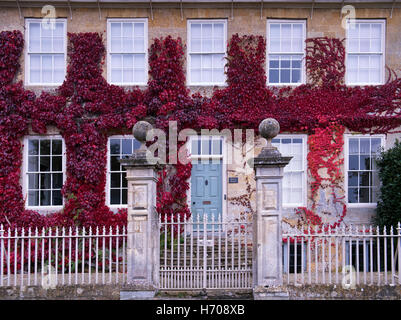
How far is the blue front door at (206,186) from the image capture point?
41.6 ft

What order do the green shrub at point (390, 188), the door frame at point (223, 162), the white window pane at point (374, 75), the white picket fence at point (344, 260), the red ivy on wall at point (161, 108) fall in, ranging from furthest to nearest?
the white window pane at point (374, 75), the door frame at point (223, 162), the red ivy on wall at point (161, 108), the green shrub at point (390, 188), the white picket fence at point (344, 260)

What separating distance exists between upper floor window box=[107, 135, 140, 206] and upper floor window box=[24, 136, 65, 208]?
4.54 feet

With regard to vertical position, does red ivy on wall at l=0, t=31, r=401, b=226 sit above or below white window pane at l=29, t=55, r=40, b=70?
below

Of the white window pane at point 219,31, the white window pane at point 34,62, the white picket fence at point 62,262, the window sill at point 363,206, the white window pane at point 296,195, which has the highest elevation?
the white window pane at point 219,31

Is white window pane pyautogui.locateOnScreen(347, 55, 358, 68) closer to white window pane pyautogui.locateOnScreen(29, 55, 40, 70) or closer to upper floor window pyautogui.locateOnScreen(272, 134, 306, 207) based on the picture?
upper floor window pyautogui.locateOnScreen(272, 134, 306, 207)

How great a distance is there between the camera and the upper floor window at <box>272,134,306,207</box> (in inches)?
502

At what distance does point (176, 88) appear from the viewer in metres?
12.8

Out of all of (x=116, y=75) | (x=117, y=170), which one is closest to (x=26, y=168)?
(x=117, y=170)

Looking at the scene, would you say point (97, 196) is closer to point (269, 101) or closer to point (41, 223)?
point (41, 223)

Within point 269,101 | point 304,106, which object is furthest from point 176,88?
point 304,106

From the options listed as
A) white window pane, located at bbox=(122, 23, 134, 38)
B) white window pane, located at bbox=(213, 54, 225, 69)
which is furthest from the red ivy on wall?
white window pane, located at bbox=(122, 23, 134, 38)

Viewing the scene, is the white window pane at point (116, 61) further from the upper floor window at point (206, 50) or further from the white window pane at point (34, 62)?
the white window pane at point (34, 62)

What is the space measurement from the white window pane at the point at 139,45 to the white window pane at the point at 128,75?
0.65m

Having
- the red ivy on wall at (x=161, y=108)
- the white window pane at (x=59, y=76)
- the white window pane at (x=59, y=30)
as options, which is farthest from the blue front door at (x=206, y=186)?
the white window pane at (x=59, y=30)
